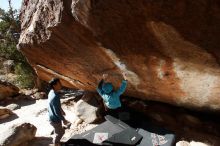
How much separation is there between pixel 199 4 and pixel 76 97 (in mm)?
8926

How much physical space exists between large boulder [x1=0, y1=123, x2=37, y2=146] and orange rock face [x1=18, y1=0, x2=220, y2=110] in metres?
2.14

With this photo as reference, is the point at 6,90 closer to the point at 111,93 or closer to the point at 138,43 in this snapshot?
the point at 111,93

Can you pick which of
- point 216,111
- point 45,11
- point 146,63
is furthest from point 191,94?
point 45,11

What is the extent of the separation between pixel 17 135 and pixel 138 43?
4717 mm

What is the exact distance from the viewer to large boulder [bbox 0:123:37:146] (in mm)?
7801

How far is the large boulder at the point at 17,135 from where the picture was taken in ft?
25.6

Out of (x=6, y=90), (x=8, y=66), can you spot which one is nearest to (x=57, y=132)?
(x=6, y=90)

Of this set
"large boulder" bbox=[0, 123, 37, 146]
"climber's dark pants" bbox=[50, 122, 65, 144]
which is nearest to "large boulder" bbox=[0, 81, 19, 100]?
"large boulder" bbox=[0, 123, 37, 146]

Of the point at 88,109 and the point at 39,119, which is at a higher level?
the point at 88,109

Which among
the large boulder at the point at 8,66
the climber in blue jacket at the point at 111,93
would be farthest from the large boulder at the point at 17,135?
the large boulder at the point at 8,66

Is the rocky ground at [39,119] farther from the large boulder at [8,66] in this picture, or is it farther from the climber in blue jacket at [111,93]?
the large boulder at [8,66]

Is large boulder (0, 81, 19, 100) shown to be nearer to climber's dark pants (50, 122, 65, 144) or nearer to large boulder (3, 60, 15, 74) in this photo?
large boulder (3, 60, 15, 74)

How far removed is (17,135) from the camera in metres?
8.02

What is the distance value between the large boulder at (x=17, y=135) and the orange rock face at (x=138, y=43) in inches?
84.1
